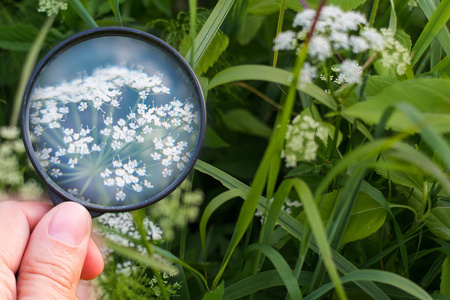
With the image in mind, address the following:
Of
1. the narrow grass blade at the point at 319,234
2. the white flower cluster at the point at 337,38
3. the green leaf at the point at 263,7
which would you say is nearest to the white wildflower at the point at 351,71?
the white flower cluster at the point at 337,38

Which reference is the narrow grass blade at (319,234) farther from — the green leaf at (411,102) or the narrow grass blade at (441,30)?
the narrow grass blade at (441,30)

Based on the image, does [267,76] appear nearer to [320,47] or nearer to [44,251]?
[320,47]

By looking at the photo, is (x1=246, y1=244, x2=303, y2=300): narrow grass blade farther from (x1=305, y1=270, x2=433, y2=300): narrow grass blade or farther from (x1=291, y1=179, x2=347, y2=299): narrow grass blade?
(x1=291, y1=179, x2=347, y2=299): narrow grass blade

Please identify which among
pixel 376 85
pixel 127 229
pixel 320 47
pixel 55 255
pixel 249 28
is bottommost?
pixel 127 229

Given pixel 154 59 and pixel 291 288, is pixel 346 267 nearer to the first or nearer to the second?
pixel 291 288

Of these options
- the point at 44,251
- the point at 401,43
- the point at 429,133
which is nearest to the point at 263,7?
the point at 401,43

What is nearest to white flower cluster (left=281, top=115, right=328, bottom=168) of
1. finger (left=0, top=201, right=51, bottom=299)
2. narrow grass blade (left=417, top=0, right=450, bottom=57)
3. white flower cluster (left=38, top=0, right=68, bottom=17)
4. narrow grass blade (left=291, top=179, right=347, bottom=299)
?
narrow grass blade (left=291, top=179, right=347, bottom=299)
